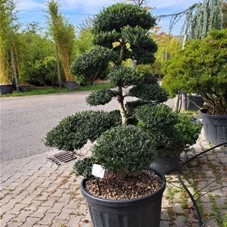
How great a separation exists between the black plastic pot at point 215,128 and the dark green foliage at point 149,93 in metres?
1.57

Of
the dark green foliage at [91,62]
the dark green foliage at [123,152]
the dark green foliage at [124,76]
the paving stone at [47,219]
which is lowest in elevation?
the paving stone at [47,219]

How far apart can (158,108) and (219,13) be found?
3077 mm

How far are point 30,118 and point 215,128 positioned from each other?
3.86m

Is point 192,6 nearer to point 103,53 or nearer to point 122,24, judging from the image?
point 122,24

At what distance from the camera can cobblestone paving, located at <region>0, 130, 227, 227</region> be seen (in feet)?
6.94

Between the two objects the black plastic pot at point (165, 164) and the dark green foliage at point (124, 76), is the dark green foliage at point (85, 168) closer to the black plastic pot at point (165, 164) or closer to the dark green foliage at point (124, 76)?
the dark green foliage at point (124, 76)

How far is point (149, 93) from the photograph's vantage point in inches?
89.7

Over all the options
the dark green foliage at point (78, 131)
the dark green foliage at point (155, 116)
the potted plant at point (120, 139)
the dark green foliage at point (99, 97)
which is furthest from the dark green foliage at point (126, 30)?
the dark green foliage at point (78, 131)

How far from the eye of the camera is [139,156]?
5.32 ft

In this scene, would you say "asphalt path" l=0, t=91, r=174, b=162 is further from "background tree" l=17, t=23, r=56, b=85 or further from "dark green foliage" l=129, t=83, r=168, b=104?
→ "dark green foliage" l=129, t=83, r=168, b=104

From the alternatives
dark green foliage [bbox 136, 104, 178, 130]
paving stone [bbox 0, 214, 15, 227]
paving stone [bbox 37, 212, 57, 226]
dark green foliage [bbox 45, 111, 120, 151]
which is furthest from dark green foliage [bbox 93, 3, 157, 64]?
paving stone [bbox 0, 214, 15, 227]

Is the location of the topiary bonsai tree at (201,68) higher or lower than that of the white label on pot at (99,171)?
higher

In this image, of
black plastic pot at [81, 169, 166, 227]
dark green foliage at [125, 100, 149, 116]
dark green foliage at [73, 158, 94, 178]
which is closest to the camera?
black plastic pot at [81, 169, 166, 227]

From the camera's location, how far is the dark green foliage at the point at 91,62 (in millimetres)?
2088
